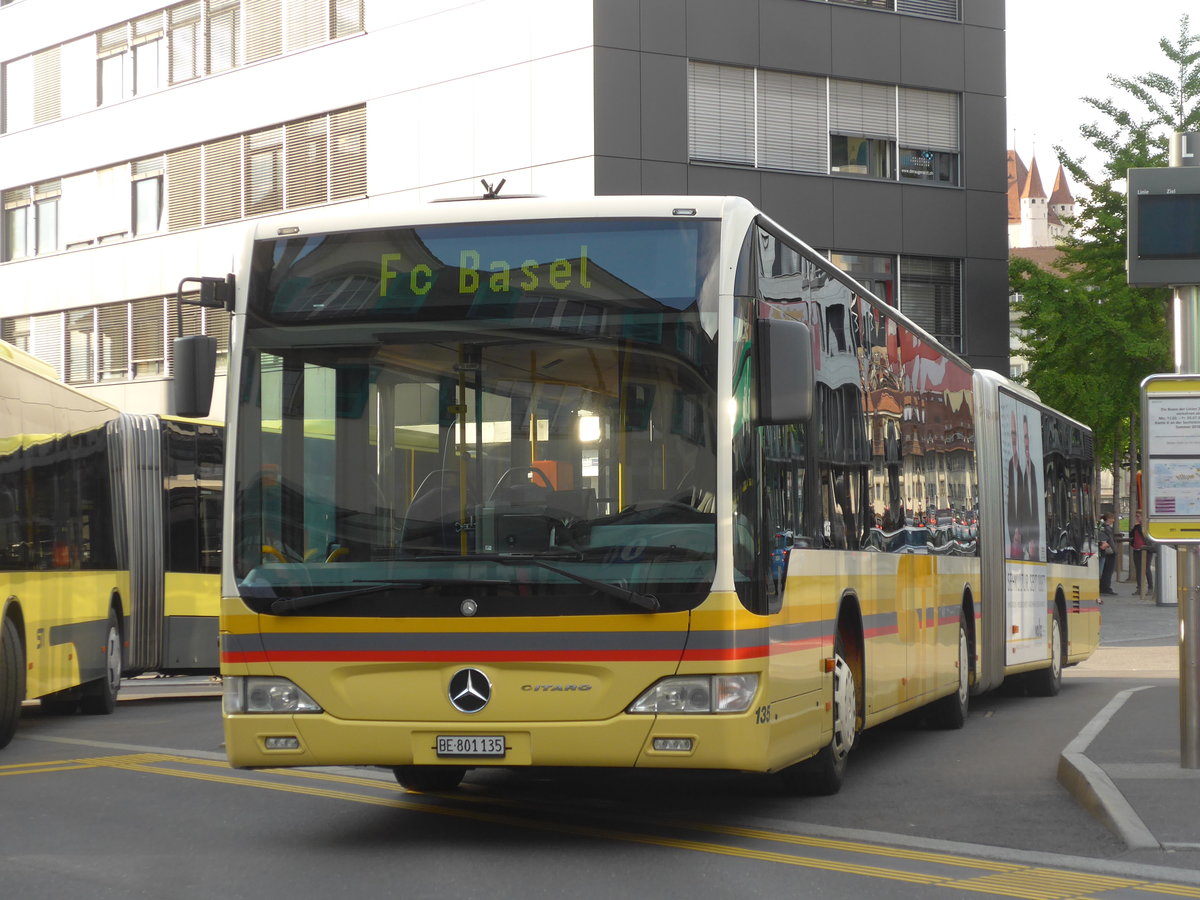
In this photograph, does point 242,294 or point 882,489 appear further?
point 882,489

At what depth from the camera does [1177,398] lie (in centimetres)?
1107

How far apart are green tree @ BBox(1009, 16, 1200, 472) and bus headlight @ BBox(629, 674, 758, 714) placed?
33704 millimetres

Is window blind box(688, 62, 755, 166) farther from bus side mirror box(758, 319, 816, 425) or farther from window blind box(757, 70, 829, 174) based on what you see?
bus side mirror box(758, 319, 816, 425)

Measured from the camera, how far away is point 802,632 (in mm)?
9555

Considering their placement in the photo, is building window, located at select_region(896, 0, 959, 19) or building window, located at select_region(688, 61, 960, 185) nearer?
building window, located at select_region(688, 61, 960, 185)

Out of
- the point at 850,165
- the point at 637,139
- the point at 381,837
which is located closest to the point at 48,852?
the point at 381,837

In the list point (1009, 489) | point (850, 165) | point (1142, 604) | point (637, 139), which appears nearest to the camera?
point (1009, 489)

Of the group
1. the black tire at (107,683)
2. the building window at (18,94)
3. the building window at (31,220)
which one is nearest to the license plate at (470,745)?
the black tire at (107,683)

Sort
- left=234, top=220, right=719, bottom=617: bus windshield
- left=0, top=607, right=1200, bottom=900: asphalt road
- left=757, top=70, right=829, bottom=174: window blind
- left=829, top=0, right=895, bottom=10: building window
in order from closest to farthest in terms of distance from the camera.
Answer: left=0, top=607, right=1200, bottom=900: asphalt road → left=234, top=220, right=719, bottom=617: bus windshield → left=757, top=70, right=829, bottom=174: window blind → left=829, top=0, right=895, bottom=10: building window

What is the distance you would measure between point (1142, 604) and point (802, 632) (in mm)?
33339

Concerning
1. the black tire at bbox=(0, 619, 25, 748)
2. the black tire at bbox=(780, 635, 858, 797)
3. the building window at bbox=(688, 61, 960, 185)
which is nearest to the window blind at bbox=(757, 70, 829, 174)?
the building window at bbox=(688, 61, 960, 185)

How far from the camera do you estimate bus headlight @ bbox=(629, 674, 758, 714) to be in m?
8.41

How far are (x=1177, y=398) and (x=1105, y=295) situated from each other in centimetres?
3202

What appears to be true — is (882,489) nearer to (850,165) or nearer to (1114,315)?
(850,165)
